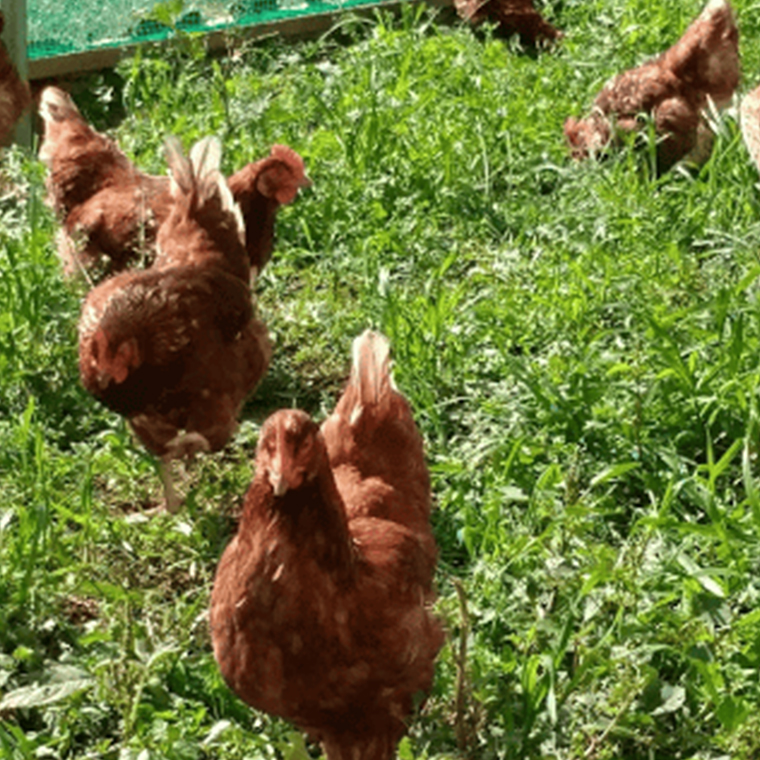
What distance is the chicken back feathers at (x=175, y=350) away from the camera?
13.0 feet

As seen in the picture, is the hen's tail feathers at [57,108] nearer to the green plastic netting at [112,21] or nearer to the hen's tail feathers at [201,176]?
the hen's tail feathers at [201,176]

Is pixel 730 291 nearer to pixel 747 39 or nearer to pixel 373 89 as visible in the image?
pixel 373 89

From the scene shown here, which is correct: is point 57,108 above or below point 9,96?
above

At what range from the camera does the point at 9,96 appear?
5996 millimetres

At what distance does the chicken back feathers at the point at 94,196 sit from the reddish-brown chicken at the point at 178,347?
1.27 feet

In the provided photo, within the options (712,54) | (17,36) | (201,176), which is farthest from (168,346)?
(712,54)

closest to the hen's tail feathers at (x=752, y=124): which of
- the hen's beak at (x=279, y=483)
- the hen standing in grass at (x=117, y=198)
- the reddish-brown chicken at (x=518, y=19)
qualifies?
the hen standing in grass at (x=117, y=198)

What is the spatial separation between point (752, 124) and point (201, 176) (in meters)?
1.98

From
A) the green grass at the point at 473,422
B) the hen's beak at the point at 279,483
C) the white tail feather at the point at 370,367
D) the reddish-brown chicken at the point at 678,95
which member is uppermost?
the hen's beak at the point at 279,483

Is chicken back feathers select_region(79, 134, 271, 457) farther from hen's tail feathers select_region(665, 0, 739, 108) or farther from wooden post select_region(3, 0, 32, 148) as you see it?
hen's tail feathers select_region(665, 0, 739, 108)

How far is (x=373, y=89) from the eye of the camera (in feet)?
20.5

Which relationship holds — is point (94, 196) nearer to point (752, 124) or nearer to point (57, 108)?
point (57, 108)

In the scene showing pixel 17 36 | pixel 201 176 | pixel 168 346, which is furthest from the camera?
pixel 17 36

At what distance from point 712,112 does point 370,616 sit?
11.2 ft
